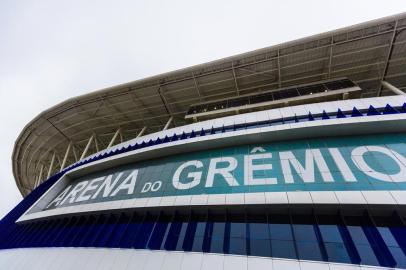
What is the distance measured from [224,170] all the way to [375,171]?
820 cm

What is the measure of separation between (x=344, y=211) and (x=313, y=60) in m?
17.3

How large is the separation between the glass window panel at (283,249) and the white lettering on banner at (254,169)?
3.16m

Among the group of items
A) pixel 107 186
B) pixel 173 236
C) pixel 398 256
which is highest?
pixel 107 186

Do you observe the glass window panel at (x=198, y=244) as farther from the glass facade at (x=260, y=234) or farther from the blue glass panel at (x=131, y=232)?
the blue glass panel at (x=131, y=232)

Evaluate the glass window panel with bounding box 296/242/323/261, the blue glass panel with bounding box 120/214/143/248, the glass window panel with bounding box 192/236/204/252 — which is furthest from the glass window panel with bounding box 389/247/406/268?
the blue glass panel with bounding box 120/214/143/248

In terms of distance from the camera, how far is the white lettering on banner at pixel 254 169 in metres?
12.6

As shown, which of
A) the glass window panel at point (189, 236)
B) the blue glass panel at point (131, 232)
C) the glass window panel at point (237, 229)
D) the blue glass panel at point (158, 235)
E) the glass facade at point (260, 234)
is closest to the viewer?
the glass facade at point (260, 234)

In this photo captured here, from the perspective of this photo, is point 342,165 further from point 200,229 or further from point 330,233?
point 200,229

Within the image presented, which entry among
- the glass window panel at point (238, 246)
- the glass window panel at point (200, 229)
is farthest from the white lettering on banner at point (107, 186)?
the glass window panel at point (238, 246)

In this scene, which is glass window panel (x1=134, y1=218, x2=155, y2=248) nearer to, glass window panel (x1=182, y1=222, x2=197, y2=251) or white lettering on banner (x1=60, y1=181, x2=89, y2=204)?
glass window panel (x1=182, y1=222, x2=197, y2=251)

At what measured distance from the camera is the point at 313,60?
22.7 m

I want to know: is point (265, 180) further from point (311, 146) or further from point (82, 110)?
point (82, 110)

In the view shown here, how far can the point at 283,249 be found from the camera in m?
10.1

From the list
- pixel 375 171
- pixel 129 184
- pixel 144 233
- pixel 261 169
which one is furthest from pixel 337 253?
pixel 129 184
